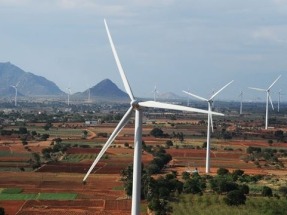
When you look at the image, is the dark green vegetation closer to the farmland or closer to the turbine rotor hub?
the farmland

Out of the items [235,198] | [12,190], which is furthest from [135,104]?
[12,190]

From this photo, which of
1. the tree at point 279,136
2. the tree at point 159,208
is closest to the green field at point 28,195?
the tree at point 159,208

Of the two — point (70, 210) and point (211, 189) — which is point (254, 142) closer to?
point (211, 189)

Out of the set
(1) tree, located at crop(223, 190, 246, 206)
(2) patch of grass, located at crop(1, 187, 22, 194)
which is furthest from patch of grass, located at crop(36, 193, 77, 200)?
(1) tree, located at crop(223, 190, 246, 206)

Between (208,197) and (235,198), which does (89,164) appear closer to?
(208,197)

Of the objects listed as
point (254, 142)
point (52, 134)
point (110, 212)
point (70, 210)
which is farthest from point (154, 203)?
point (52, 134)
